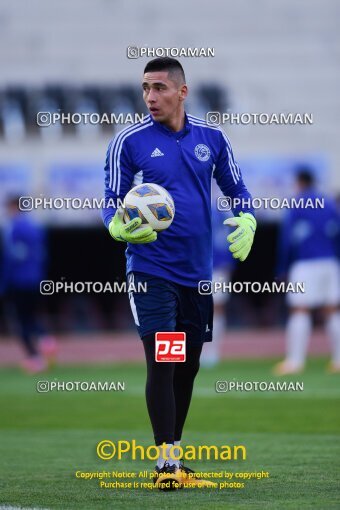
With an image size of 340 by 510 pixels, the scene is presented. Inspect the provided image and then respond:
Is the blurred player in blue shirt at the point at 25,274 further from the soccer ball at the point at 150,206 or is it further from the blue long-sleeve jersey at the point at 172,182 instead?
the soccer ball at the point at 150,206

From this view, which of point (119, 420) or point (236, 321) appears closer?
point (119, 420)

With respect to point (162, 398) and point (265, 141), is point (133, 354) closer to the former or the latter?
point (265, 141)

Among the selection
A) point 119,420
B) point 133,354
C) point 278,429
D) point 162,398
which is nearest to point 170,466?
point 162,398

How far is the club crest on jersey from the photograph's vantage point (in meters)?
6.11

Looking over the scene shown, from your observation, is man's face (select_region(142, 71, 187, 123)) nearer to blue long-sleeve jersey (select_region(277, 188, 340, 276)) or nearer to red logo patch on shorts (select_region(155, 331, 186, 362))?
red logo patch on shorts (select_region(155, 331, 186, 362))

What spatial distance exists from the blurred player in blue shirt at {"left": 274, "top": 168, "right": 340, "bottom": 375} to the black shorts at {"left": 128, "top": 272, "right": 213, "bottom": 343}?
7.19 metres

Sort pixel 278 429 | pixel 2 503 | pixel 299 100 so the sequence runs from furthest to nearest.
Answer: pixel 299 100
pixel 278 429
pixel 2 503

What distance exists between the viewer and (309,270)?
45.3 ft

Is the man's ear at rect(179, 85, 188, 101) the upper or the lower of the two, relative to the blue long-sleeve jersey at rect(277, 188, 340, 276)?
upper

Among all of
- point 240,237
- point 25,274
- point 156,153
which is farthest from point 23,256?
point 156,153

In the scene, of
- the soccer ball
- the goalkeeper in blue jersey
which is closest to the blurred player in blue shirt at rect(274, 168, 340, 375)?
the goalkeeper in blue jersey

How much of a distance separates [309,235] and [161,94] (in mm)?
7761

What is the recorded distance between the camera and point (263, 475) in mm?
6258

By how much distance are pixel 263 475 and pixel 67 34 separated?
1950 cm
